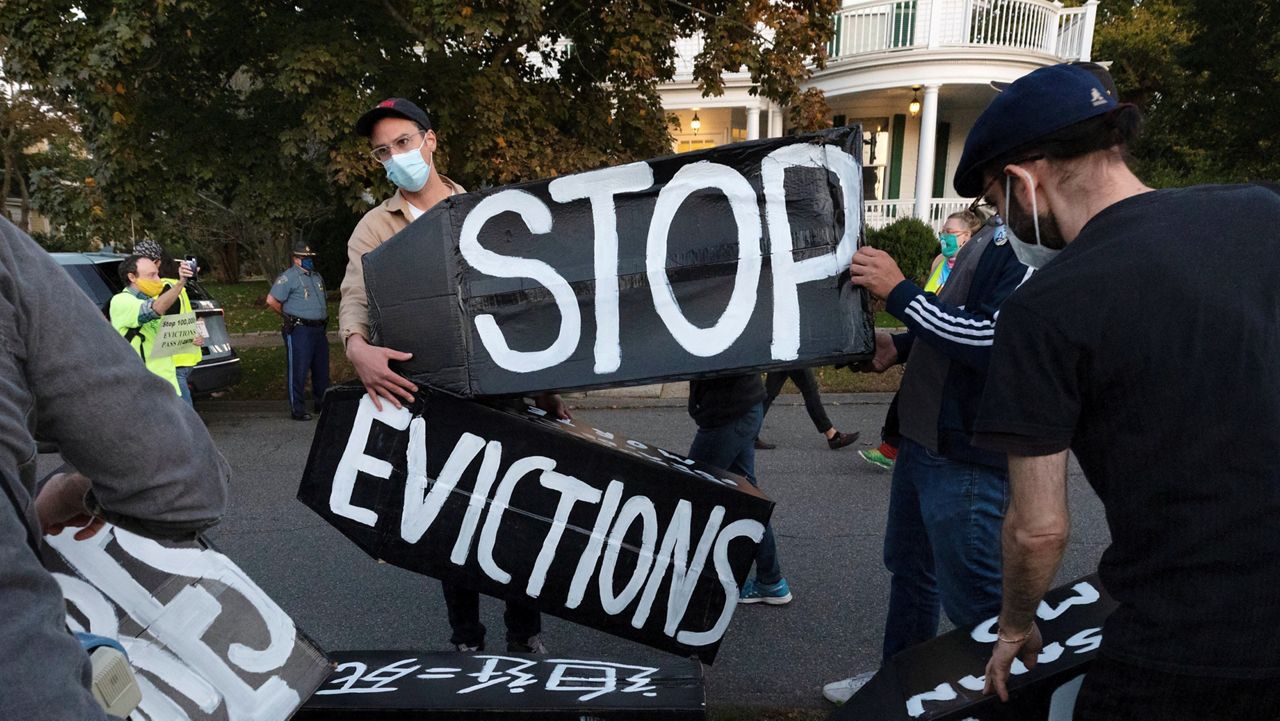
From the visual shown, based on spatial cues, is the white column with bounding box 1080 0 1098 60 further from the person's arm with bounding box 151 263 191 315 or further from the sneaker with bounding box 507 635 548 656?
the sneaker with bounding box 507 635 548 656

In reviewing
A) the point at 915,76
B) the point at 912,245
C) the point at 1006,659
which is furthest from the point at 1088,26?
the point at 1006,659

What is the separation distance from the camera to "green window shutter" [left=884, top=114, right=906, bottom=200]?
17609 mm

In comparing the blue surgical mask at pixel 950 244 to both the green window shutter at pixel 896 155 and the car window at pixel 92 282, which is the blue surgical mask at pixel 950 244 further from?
the green window shutter at pixel 896 155

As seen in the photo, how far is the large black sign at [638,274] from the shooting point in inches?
87.0

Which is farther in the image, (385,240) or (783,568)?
(783,568)

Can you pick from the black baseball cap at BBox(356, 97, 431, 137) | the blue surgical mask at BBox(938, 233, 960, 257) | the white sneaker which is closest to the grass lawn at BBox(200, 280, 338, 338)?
the blue surgical mask at BBox(938, 233, 960, 257)

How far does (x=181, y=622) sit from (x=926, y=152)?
15.7 meters

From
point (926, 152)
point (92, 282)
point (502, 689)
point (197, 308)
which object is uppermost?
point (926, 152)

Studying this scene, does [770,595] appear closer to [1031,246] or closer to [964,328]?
[964,328]

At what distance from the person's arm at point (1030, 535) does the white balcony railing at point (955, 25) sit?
15.3 metres

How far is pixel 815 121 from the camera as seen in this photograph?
773 cm

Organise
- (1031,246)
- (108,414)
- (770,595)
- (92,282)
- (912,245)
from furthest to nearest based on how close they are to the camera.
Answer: (912,245) < (92,282) < (770,595) < (1031,246) < (108,414)

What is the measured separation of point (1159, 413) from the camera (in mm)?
1261

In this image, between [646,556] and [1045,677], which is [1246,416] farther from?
[646,556]
